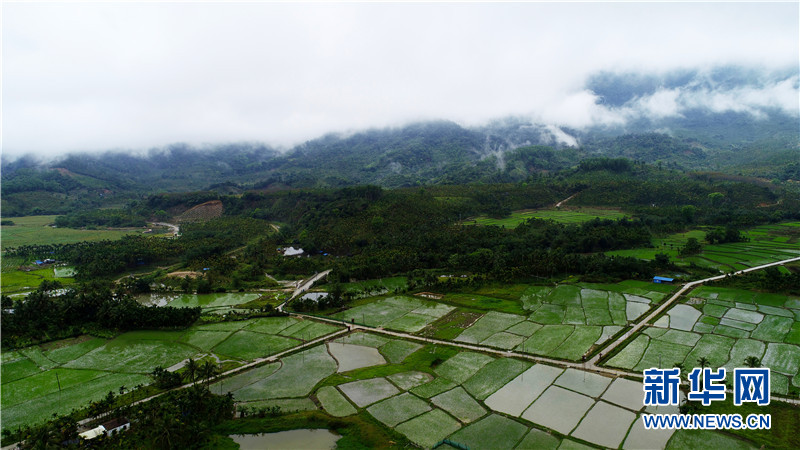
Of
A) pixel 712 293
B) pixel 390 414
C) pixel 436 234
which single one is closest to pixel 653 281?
pixel 712 293

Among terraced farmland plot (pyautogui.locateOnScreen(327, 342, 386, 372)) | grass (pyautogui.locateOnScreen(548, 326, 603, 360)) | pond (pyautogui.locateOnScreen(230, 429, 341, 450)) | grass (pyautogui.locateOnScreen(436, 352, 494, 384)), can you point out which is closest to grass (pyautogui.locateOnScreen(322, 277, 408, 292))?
terraced farmland plot (pyautogui.locateOnScreen(327, 342, 386, 372))

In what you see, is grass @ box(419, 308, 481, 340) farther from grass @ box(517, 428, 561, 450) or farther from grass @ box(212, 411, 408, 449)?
grass @ box(517, 428, 561, 450)

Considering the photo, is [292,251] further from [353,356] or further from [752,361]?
[752,361]

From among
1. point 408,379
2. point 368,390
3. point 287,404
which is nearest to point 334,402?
point 368,390

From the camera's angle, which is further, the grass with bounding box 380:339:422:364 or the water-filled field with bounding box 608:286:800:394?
the grass with bounding box 380:339:422:364

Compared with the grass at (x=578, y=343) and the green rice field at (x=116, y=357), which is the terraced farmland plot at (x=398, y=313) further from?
the grass at (x=578, y=343)

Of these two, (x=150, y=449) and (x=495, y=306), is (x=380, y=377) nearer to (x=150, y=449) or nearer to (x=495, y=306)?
(x=150, y=449)
